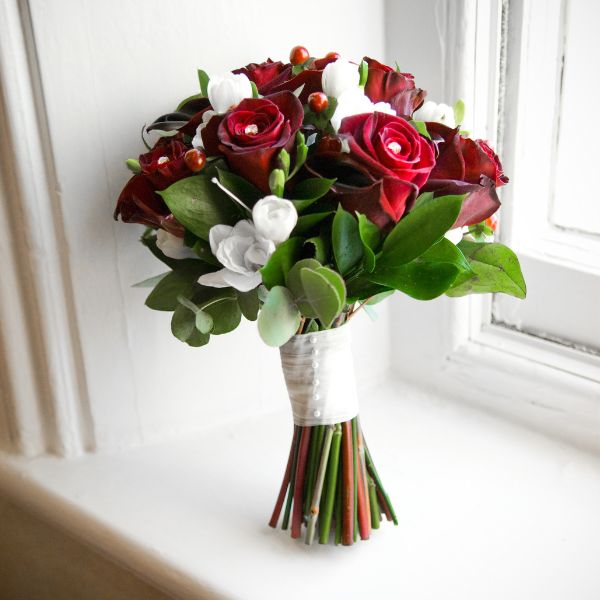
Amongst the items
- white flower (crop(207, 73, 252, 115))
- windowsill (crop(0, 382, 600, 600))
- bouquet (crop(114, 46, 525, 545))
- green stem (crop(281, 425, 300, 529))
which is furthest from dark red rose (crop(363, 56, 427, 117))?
windowsill (crop(0, 382, 600, 600))

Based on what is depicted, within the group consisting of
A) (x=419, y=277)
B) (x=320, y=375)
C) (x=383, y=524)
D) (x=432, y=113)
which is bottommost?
(x=383, y=524)

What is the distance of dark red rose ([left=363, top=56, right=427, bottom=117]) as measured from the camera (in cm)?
71

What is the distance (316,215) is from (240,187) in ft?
0.23

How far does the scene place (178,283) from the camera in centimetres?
75

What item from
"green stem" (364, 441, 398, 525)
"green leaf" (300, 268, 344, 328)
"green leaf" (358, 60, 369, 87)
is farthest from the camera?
"green stem" (364, 441, 398, 525)

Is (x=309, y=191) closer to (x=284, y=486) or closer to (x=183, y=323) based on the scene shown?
(x=183, y=323)

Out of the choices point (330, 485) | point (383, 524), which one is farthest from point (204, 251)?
point (383, 524)

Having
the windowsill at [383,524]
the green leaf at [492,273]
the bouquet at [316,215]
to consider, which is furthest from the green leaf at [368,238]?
the windowsill at [383,524]

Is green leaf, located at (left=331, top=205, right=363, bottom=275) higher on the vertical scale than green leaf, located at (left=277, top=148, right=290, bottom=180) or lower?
lower

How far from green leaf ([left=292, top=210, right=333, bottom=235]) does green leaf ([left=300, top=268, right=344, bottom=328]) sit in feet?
0.18

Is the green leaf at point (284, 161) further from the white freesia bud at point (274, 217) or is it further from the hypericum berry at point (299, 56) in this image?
the hypericum berry at point (299, 56)

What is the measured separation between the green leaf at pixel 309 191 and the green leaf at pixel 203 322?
123 mm

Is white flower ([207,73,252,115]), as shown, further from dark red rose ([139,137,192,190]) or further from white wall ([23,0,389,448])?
white wall ([23,0,389,448])

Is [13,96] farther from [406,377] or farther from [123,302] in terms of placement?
[406,377]
